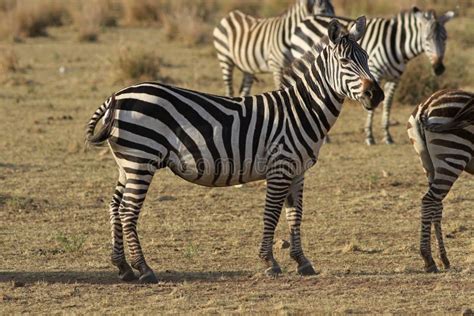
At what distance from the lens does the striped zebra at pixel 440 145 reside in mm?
8570

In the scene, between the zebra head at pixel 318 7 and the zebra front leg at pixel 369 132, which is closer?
the zebra front leg at pixel 369 132

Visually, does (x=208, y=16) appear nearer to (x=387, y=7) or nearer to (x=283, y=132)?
(x=387, y=7)

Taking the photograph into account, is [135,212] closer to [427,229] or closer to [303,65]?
[303,65]

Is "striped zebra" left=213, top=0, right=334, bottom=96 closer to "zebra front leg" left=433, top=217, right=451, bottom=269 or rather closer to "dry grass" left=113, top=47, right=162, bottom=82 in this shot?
"dry grass" left=113, top=47, right=162, bottom=82

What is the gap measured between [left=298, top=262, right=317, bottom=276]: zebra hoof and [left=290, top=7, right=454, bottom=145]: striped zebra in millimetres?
7100

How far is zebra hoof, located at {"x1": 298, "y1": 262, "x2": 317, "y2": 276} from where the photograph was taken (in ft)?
27.8

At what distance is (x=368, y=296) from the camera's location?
7660 mm

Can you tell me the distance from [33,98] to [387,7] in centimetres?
1647

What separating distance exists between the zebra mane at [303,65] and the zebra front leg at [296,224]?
0.95 m

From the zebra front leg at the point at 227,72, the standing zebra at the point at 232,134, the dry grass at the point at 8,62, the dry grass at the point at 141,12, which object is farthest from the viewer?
the dry grass at the point at 141,12

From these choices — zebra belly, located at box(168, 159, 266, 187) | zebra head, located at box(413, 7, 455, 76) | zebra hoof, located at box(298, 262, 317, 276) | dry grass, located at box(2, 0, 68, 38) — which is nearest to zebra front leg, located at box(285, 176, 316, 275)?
zebra hoof, located at box(298, 262, 317, 276)

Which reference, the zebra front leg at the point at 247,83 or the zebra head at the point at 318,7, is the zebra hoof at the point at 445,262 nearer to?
the zebra front leg at the point at 247,83

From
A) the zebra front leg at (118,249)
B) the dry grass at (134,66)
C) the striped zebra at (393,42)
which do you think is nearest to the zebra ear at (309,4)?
the striped zebra at (393,42)

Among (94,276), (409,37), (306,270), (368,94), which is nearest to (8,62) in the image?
(409,37)
